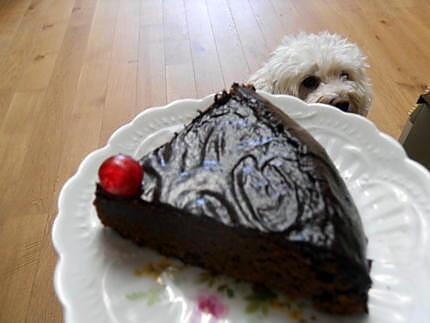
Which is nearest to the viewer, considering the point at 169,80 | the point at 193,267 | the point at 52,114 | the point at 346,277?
the point at 346,277

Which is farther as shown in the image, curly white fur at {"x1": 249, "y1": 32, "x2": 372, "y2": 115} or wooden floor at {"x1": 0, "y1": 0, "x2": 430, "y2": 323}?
wooden floor at {"x1": 0, "y1": 0, "x2": 430, "y2": 323}

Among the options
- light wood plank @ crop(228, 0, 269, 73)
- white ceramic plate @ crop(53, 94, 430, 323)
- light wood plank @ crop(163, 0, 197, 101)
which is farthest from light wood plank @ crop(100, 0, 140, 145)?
white ceramic plate @ crop(53, 94, 430, 323)

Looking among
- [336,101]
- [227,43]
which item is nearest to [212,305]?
A: [336,101]

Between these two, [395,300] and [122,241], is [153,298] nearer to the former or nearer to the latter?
[122,241]

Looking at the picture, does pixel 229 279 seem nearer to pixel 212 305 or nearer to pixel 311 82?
pixel 212 305

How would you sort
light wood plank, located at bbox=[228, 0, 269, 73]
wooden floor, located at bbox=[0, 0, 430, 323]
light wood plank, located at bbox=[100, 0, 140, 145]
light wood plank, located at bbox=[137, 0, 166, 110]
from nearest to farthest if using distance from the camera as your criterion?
wooden floor, located at bbox=[0, 0, 430, 323] < light wood plank, located at bbox=[100, 0, 140, 145] < light wood plank, located at bbox=[137, 0, 166, 110] < light wood plank, located at bbox=[228, 0, 269, 73]

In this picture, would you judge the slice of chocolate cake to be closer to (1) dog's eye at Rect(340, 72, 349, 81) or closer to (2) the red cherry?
(2) the red cherry

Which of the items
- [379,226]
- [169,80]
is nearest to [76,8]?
[169,80]
